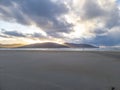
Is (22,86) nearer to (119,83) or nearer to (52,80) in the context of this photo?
(52,80)

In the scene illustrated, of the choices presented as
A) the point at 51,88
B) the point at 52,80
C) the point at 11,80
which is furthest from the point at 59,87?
the point at 11,80

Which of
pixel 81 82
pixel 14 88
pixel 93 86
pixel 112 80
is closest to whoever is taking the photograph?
pixel 14 88

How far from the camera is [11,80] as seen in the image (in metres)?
10.6

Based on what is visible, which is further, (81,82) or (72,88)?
(81,82)

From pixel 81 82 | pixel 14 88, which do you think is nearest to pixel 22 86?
pixel 14 88

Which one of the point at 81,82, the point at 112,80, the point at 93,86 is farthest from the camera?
the point at 112,80

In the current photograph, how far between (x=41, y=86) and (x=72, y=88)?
131cm

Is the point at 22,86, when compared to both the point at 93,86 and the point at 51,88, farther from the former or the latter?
the point at 93,86

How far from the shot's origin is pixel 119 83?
10438 mm

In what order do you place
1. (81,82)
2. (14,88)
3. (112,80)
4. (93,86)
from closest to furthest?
(14,88)
(93,86)
(81,82)
(112,80)

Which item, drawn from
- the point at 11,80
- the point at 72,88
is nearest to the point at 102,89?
the point at 72,88

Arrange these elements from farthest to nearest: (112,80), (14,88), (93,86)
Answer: (112,80)
(93,86)
(14,88)

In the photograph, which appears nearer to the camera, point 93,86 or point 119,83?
point 93,86

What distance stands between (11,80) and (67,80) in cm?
271
